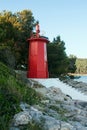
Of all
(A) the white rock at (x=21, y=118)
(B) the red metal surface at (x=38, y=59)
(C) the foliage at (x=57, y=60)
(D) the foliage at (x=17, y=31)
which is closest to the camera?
(A) the white rock at (x=21, y=118)

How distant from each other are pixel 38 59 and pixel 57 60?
292 cm

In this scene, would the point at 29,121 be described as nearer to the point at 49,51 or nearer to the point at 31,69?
the point at 31,69

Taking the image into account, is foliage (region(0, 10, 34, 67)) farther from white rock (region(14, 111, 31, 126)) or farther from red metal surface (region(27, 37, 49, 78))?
white rock (region(14, 111, 31, 126))

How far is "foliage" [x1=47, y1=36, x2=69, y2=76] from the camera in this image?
24.0 m

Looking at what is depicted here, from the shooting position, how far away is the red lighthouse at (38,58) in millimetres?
21562

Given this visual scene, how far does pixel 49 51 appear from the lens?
2431 cm

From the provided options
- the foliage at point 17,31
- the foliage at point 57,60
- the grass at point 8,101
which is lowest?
the grass at point 8,101

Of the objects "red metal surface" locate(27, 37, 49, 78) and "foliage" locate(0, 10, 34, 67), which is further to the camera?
"foliage" locate(0, 10, 34, 67)

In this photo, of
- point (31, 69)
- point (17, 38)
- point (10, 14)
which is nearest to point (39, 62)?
point (31, 69)

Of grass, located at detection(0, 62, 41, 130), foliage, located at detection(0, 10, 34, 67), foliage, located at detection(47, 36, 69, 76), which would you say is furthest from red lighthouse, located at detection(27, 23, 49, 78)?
grass, located at detection(0, 62, 41, 130)

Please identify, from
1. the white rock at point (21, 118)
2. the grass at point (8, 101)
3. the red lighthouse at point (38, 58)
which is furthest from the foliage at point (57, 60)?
the white rock at point (21, 118)

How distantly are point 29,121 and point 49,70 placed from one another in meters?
16.9

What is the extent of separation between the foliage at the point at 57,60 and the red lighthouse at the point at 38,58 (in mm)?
2216

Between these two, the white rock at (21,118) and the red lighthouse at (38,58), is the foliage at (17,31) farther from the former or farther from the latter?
the white rock at (21,118)
